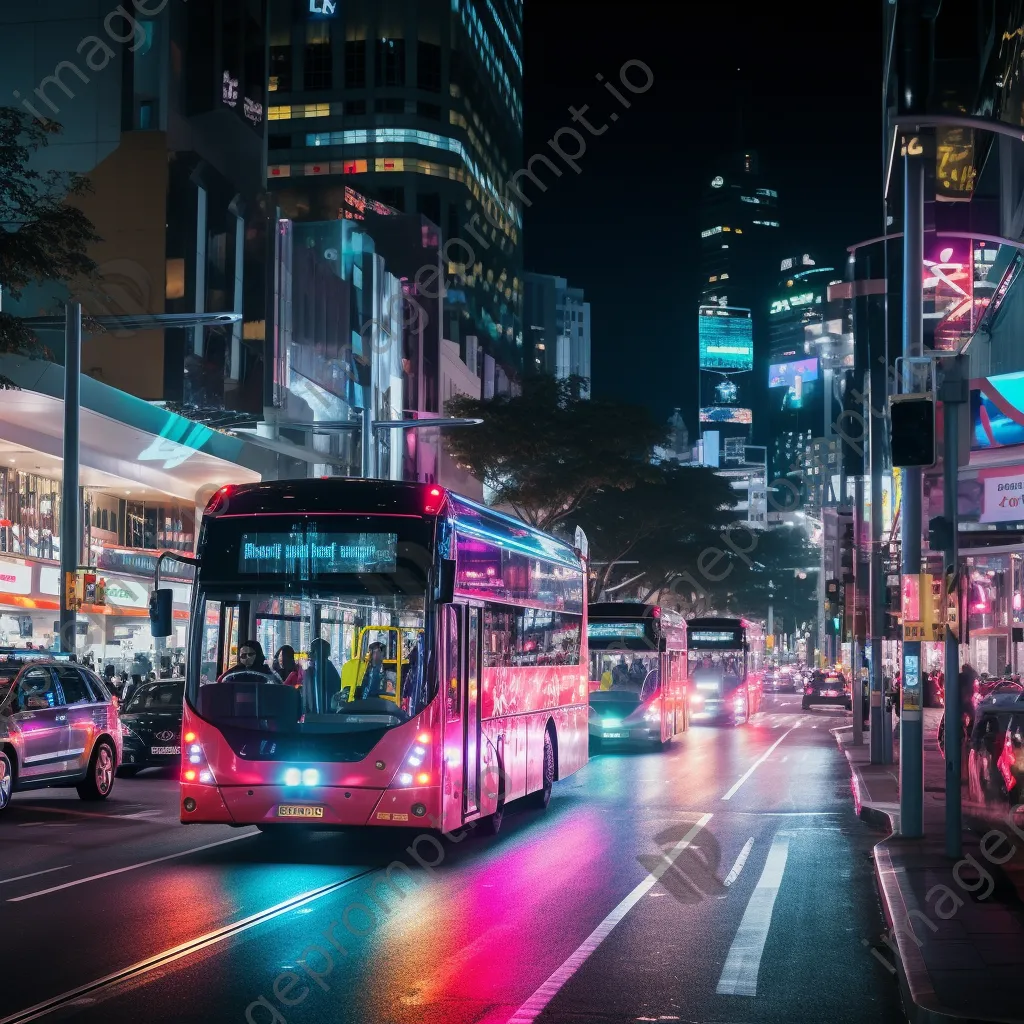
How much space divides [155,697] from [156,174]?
26.0 meters

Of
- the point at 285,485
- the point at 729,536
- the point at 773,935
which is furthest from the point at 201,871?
the point at 729,536

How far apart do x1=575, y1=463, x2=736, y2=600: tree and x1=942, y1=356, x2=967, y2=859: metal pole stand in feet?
147

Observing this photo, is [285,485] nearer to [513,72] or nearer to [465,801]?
[465,801]

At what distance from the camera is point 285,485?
14047 mm

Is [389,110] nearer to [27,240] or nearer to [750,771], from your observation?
[750,771]

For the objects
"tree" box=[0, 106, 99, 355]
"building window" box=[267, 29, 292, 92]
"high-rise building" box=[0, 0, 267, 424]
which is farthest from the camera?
"building window" box=[267, 29, 292, 92]

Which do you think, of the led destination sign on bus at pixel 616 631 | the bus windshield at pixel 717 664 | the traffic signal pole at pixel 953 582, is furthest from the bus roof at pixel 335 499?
the bus windshield at pixel 717 664

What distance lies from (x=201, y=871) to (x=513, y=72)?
5688 inches

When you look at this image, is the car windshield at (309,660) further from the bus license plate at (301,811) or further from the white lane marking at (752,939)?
the white lane marking at (752,939)

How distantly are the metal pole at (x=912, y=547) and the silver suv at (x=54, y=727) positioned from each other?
10400 mm

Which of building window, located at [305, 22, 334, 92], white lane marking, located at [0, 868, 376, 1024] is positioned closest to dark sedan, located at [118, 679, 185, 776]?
white lane marking, located at [0, 868, 376, 1024]

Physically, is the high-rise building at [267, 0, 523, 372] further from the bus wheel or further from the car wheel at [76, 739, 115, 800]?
the bus wheel

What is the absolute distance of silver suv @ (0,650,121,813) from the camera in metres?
17.7

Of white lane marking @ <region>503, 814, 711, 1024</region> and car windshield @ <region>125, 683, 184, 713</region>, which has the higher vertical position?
car windshield @ <region>125, 683, 184, 713</region>
